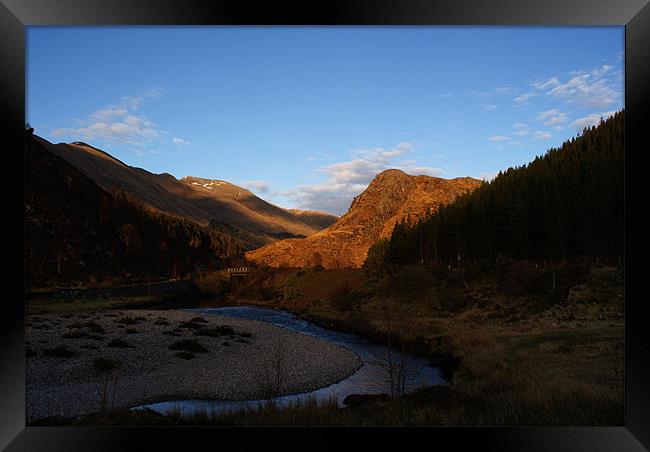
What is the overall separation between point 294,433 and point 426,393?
14.4ft

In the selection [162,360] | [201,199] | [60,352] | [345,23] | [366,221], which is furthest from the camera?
[366,221]

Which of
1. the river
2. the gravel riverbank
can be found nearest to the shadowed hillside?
the gravel riverbank

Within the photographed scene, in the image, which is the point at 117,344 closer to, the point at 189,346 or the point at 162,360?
the point at 162,360

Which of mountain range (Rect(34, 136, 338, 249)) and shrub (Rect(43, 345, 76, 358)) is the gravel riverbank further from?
mountain range (Rect(34, 136, 338, 249))

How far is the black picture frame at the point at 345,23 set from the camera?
5.95 meters

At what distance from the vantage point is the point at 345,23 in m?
6.10

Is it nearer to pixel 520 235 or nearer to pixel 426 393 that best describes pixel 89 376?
pixel 426 393

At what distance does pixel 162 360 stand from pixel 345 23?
10.6 metres

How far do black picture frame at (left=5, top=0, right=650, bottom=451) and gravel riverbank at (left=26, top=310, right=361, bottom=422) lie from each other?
414 centimetres

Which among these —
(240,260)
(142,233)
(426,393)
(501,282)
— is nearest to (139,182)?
(142,233)

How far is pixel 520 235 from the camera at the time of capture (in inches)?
529

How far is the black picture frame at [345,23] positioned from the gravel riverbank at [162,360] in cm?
414

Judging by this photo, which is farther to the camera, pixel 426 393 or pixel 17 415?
pixel 426 393

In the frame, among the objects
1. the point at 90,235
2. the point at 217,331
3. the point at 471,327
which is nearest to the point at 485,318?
the point at 471,327
